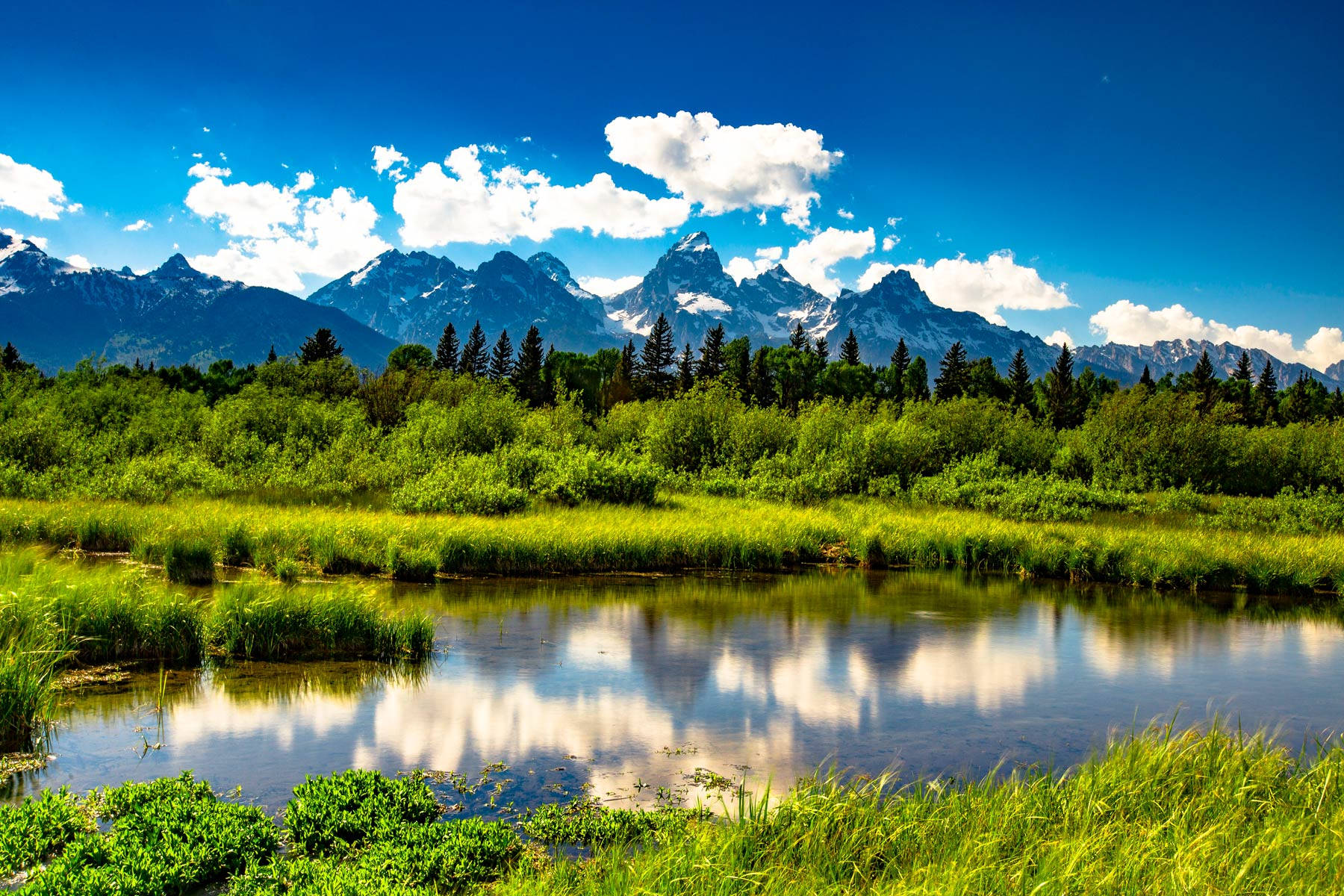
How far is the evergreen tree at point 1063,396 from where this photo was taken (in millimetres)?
101750

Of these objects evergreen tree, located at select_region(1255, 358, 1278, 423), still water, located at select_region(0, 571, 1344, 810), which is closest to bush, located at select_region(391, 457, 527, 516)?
still water, located at select_region(0, 571, 1344, 810)

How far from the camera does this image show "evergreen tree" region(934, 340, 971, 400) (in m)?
108

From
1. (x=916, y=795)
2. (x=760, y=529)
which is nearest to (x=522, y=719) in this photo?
(x=916, y=795)

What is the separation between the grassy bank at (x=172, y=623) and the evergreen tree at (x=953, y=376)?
311 ft

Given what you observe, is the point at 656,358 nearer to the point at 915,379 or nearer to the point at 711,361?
the point at 711,361

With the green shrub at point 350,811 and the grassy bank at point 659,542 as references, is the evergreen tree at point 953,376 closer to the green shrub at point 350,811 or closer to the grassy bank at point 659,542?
the grassy bank at point 659,542

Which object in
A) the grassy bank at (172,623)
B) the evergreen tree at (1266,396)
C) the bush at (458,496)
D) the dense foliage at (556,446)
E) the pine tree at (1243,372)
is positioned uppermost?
the pine tree at (1243,372)

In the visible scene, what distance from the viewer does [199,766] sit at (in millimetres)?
9852

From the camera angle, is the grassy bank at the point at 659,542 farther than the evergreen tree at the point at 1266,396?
No

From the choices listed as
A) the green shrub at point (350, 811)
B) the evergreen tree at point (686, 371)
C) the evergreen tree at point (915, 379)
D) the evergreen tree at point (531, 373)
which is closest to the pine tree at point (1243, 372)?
the evergreen tree at point (915, 379)

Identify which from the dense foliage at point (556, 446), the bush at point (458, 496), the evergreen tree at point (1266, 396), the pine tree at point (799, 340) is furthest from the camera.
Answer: the pine tree at point (799, 340)

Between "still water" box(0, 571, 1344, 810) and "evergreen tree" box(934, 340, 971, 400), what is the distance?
283ft

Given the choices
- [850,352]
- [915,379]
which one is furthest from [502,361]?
[915,379]

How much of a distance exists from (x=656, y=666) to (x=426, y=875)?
8.93 m
